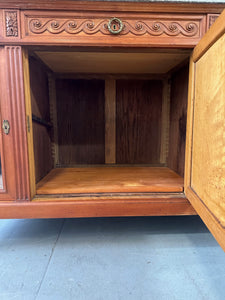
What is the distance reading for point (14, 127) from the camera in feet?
2.43

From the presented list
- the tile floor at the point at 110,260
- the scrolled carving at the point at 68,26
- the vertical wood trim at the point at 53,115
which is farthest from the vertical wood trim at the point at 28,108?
the vertical wood trim at the point at 53,115

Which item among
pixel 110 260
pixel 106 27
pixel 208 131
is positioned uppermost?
pixel 106 27

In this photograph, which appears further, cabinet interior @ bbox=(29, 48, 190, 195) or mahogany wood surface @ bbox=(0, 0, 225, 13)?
cabinet interior @ bbox=(29, 48, 190, 195)

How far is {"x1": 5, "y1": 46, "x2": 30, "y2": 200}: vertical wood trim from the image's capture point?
0.71m

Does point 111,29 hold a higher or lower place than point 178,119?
higher

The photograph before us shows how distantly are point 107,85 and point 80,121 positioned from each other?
34 centimetres

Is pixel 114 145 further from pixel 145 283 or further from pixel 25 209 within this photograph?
pixel 145 283

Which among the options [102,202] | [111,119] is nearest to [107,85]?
[111,119]

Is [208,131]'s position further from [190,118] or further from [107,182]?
[107,182]

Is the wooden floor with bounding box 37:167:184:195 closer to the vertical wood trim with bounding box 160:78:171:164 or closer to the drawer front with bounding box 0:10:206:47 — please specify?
the vertical wood trim with bounding box 160:78:171:164

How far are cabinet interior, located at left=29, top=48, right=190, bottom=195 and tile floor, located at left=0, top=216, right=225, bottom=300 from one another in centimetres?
30

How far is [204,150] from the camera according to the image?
0.63 m

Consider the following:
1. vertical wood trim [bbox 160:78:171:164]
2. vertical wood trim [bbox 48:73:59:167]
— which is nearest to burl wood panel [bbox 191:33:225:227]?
vertical wood trim [bbox 160:78:171:164]

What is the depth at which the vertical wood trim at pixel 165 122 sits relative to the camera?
1.34 metres
